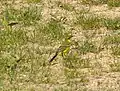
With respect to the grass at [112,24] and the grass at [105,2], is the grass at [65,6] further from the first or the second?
the grass at [112,24]

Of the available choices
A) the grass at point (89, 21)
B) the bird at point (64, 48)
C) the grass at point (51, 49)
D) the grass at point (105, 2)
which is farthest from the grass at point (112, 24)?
the bird at point (64, 48)

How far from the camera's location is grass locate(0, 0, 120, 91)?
5676 millimetres

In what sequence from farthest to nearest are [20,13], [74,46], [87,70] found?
1. [20,13]
2. [74,46]
3. [87,70]

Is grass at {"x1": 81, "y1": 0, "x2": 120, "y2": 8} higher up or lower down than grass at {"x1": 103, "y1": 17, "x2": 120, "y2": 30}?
higher up

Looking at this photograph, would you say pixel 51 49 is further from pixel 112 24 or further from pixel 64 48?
pixel 112 24

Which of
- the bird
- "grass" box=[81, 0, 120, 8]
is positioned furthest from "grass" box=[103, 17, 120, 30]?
the bird

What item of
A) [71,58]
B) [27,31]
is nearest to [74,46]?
[71,58]

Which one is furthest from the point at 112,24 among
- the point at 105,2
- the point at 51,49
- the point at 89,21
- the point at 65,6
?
the point at 51,49

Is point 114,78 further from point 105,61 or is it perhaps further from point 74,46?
point 74,46

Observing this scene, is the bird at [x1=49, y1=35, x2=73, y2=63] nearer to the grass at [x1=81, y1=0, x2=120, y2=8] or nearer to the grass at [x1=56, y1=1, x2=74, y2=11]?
the grass at [x1=56, y1=1, x2=74, y2=11]

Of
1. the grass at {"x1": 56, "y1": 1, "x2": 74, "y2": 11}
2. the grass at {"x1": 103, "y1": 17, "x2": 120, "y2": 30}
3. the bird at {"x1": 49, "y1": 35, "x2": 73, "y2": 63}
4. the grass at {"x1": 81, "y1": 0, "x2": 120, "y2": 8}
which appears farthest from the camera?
the grass at {"x1": 81, "y1": 0, "x2": 120, "y2": 8}

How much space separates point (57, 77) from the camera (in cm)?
575

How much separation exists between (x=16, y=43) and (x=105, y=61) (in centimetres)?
139

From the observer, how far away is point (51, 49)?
6.40 m
